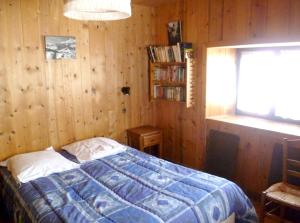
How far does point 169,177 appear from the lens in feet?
7.81

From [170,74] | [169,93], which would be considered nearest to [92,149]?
[169,93]

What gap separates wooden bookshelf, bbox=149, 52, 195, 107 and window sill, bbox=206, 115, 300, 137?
46 centimetres

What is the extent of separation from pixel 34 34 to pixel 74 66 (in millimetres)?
563

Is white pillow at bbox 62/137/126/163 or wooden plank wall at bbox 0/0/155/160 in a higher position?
wooden plank wall at bbox 0/0/155/160

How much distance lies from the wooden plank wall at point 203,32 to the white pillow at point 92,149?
1.02 metres

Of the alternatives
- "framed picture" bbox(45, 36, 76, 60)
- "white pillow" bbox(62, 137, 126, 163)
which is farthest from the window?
"framed picture" bbox(45, 36, 76, 60)

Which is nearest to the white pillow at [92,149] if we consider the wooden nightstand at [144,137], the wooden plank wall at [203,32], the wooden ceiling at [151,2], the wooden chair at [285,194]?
the wooden nightstand at [144,137]

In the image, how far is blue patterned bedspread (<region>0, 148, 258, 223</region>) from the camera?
183 cm

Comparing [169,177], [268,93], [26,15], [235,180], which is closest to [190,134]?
[235,180]

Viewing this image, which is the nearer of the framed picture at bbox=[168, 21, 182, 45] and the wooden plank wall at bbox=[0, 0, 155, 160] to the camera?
the wooden plank wall at bbox=[0, 0, 155, 160]

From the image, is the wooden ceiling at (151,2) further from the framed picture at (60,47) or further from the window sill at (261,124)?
the window sill at (261,124)

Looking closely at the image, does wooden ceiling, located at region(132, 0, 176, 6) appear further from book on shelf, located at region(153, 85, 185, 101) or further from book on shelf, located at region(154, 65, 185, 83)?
book on shelf, located at region(153, 85, 185, 101)

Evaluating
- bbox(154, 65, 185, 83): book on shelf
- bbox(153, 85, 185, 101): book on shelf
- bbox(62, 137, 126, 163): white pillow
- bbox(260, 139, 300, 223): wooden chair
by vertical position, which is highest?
bbox(154, 65, 185, 83): book on shelf

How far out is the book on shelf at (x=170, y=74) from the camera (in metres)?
3.52
